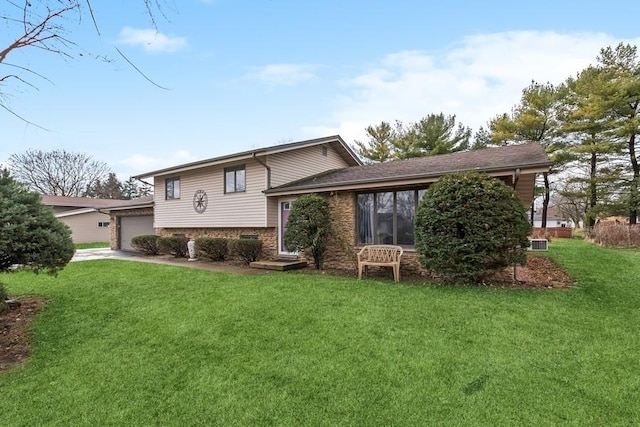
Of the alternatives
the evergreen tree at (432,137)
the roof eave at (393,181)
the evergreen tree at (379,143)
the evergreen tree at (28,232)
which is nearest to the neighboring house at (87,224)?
the roof eave at (393,181)

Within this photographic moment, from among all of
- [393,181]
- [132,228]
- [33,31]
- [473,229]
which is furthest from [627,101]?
[132,228]

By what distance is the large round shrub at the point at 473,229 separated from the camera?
6.68 m

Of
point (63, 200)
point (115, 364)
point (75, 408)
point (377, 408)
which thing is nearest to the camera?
point (377, 408)

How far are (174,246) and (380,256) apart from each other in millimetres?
8809

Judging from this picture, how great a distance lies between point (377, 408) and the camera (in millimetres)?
3018

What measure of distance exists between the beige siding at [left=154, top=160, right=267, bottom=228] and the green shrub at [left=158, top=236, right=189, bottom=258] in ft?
2.86

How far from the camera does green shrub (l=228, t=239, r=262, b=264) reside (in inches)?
442

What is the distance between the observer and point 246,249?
36.7 feet

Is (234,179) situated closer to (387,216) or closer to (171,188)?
(171,188)

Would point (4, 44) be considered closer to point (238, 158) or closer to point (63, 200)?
point (238, 158)

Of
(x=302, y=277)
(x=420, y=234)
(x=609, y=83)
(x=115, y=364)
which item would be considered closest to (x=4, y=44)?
(x=115, y=364)

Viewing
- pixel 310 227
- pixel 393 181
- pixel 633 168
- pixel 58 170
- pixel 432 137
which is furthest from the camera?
pixel 58 170

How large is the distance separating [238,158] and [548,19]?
9343mm

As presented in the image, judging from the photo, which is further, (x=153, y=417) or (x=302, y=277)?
(x=302, y=277)
